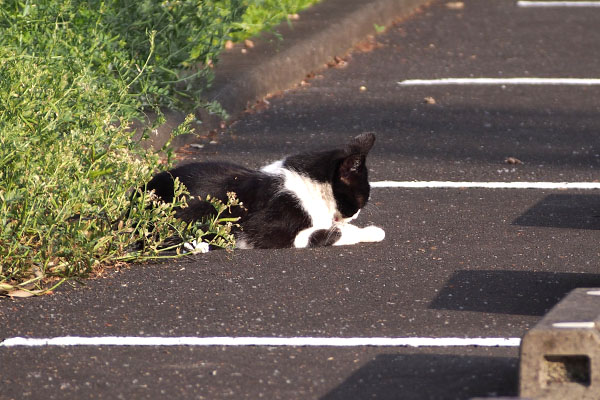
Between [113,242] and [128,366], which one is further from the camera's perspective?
[113,242]

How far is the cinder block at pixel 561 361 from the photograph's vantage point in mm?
3715

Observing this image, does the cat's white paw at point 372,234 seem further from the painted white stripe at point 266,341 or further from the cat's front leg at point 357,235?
the painted white stripe at point 266,341

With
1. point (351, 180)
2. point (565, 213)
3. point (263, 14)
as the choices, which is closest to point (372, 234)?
point (351, 180)

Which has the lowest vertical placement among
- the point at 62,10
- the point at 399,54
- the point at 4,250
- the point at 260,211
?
the point at 399,54

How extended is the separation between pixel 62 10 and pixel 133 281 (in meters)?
1.83

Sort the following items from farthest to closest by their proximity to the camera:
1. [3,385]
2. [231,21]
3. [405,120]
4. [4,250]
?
[405,120] → [231,21] → [4,250] → [3,385]

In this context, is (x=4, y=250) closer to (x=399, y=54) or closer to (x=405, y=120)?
(x=405, y=120)

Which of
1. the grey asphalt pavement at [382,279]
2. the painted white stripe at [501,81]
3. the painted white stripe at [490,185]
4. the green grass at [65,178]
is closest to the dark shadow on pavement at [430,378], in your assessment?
the grey asphalt pavement at [382,279]

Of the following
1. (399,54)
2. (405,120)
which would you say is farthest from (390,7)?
(405,120)

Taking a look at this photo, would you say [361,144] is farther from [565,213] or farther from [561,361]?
[561,361]

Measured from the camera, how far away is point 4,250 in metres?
4.98

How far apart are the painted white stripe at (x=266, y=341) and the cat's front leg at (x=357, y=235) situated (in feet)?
4.82

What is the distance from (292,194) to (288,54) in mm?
4099

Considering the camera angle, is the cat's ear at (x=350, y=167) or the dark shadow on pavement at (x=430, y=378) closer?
the dark shadow on pavement at (x=430, y=378)
